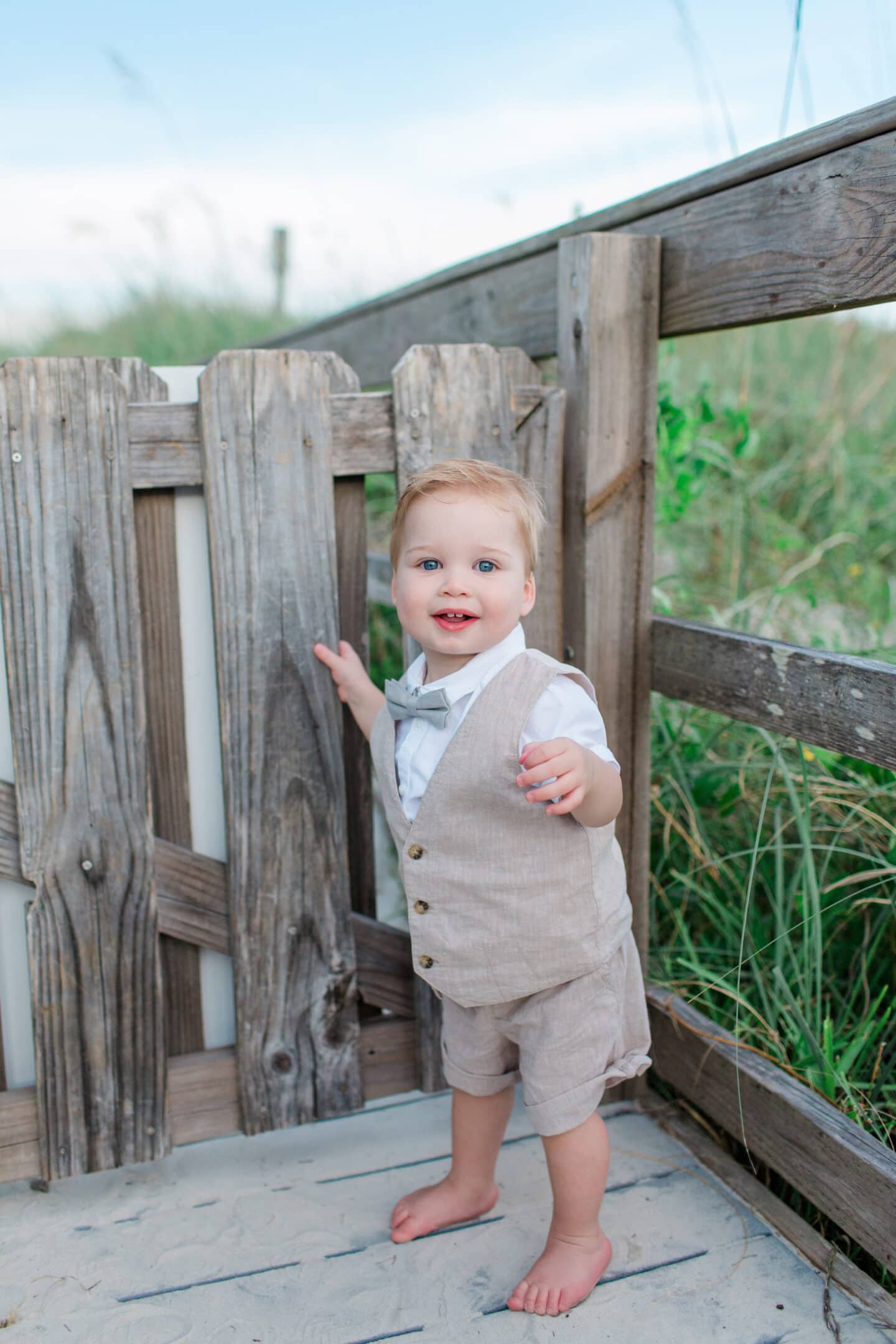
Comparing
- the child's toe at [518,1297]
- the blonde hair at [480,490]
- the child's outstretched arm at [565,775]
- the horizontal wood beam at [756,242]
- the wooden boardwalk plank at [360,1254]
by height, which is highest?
the horizontal wood beam at [756,242]

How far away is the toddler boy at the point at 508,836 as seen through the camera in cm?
156

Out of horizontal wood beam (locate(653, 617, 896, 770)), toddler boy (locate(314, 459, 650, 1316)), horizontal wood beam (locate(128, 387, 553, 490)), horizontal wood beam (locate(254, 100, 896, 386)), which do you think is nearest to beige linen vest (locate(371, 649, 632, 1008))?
toddler boy (locate(314, 459, 650, 1316))

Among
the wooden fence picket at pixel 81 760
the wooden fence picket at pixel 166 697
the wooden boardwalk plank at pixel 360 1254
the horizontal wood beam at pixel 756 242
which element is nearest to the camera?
the horizontal wood beam at pixel 756 242

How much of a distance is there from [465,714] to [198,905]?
0.78 m

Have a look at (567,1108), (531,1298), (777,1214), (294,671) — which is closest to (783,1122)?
(777,1214)

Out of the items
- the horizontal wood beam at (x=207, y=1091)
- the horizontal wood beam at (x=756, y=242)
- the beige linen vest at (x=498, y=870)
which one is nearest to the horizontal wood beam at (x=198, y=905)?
the horizontal wood beam at (x=207, y=1091)

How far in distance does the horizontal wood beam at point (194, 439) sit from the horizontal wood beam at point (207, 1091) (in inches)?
46.7

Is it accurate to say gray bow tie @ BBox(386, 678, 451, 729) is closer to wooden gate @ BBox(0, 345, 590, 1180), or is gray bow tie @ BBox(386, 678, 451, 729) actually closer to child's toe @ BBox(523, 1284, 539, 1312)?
wooden gate @ BBox(0, 345, 590, 1180)

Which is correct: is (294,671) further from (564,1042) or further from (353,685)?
(564,1042)

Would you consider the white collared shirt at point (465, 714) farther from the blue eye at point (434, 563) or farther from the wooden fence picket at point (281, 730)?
the wooden fence picket at point (281, 730)

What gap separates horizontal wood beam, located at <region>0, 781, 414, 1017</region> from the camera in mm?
1844

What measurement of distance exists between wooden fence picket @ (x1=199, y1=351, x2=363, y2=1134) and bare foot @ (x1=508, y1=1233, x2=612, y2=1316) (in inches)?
24.0

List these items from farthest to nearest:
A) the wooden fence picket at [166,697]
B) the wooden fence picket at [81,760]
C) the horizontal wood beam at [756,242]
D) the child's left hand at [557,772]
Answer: the wooden fence picket at [166,697]
the wooden fence picket at [81,760]
the horizontal wood beam at [756,242]
the child's left hand at [557,772]

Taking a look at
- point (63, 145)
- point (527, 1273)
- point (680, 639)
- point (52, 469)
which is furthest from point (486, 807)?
point (63, 145)
